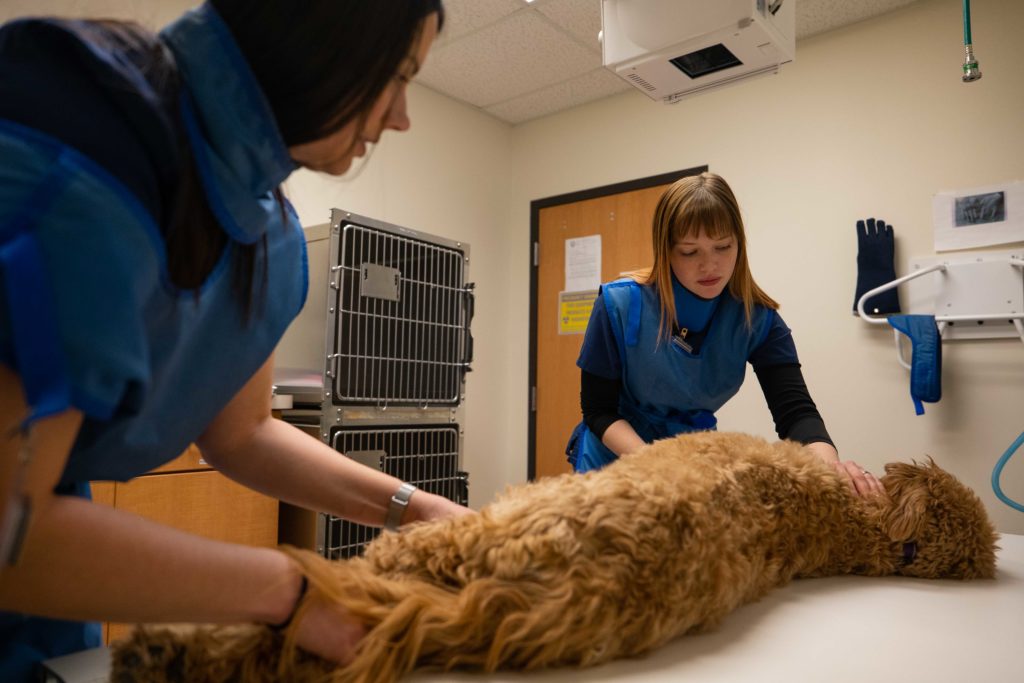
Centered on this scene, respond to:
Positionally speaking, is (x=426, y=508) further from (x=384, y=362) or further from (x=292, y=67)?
(x=384, y=362)

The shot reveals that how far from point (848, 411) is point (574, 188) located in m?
1.69

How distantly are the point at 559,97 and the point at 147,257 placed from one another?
10.7ft

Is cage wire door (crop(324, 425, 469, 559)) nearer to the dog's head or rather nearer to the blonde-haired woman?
the blonde-haired woman

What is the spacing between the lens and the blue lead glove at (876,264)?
8.21 ft

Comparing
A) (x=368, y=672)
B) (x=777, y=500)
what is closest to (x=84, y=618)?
(x=368, y=672)

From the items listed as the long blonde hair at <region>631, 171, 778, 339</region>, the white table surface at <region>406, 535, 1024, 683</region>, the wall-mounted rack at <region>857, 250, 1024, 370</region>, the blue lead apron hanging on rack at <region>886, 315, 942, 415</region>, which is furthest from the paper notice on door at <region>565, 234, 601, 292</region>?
the white table surface at <region>406, 535, 1024, 683</region>

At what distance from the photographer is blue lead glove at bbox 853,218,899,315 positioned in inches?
98.5

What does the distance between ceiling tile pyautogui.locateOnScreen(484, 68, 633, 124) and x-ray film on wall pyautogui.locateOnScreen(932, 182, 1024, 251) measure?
147cm

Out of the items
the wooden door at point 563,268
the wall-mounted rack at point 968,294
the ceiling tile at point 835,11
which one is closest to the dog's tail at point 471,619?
the wall-mounted rack at point 968,294

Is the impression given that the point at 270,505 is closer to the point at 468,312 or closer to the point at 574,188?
the point at 468,312

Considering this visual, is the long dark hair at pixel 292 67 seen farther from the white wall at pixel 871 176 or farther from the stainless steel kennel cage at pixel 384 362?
the white wall at pixel 871 176

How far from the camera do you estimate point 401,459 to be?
210cm

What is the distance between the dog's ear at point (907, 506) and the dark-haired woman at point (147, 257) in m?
0.74

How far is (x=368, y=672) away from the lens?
0.45 m
